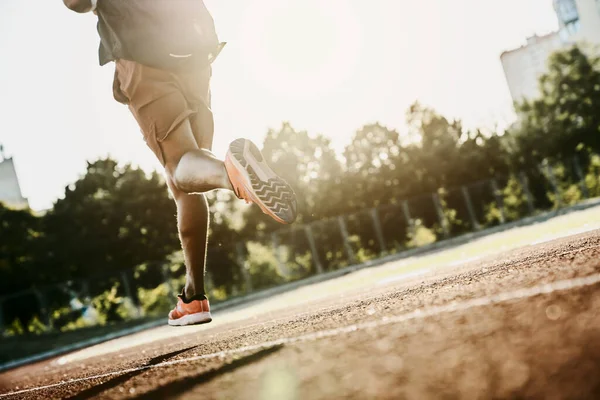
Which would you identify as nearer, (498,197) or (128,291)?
(128,291)

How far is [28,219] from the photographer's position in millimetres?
27734

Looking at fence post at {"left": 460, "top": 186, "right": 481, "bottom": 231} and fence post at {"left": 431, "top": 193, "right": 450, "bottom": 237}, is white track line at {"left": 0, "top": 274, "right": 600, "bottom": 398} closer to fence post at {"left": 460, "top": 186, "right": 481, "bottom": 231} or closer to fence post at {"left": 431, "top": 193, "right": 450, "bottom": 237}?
fence post at {"left": 431, "top": 193, "right": 450, "bottom": 237}

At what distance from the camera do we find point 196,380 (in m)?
1.65

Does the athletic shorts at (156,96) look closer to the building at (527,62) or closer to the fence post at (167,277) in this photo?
the fence post at (167,277)

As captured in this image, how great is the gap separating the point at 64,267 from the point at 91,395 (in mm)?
26959

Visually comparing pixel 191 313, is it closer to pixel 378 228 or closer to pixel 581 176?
pixel 378 228

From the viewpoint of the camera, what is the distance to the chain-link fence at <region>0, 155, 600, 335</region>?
20.8 m

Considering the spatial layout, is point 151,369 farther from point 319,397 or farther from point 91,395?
point 319,397

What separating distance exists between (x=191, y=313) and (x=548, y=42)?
6392 cm

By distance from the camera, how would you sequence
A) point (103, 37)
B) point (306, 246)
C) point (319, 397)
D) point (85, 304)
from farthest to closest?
point (306, 246)
point (85, 304)
point (103, 37)
point (319, 397)

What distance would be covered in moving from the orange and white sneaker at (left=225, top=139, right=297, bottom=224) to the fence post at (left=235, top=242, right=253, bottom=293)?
20.7 m

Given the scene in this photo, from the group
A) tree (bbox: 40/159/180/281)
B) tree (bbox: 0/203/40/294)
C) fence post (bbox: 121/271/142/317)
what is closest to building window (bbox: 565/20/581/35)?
tree (bbox: 40/159/180/281)

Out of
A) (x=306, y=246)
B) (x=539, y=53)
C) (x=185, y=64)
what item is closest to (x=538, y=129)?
(x=306, y=246)

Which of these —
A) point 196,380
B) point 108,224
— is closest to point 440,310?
point 196,380
